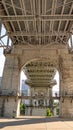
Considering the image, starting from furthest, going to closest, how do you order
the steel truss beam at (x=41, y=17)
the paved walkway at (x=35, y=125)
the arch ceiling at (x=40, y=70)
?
1. the arch ceiling at (x=40, y=70)
2. the steel truss beam at (x=41, y=17)
3. the paved walkway at (x=35, y=125)

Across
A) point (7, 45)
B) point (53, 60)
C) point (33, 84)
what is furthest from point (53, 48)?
point (33, 84)

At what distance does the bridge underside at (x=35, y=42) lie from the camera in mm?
25225

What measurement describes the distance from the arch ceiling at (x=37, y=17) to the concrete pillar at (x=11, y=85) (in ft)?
11.9

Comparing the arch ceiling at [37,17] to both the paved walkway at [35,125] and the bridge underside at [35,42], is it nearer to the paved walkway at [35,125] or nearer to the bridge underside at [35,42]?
the bridge underside at [35,42]

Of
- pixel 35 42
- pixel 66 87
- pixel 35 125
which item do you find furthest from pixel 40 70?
pixel 35 125

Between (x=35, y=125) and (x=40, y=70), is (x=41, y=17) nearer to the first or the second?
(x=35, y=125)

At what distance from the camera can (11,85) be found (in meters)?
32.4

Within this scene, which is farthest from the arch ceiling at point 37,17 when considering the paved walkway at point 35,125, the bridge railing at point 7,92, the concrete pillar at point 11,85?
the paved walkway at point 35,125

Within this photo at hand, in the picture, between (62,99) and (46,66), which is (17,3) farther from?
(46,66)

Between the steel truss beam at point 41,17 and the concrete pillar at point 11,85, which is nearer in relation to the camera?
the steel truss beam at point 41,17

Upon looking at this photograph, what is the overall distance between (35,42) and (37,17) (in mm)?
10916

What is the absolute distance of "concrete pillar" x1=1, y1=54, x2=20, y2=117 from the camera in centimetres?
3083

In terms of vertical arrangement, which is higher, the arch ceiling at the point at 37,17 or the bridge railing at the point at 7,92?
the arch ceiling at the point at 37,17

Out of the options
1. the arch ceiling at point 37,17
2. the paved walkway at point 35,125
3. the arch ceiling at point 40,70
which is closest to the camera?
the paved walkway at point 35,125
